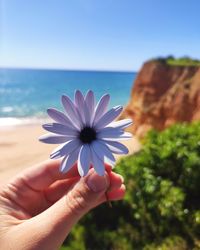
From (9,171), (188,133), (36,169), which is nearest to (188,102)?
(9,171)

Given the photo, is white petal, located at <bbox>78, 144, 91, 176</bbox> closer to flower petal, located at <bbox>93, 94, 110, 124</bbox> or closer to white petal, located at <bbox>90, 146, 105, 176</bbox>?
white petal, located at <bbox>90, 146, 105, 176</bbox>

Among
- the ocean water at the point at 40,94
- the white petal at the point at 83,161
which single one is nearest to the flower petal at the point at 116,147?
the white petal at the point at 83,161

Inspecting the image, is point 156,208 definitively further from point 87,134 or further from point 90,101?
point 90,101

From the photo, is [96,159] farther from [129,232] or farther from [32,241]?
[129,232]

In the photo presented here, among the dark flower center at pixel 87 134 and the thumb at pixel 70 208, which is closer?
the dark flower center at pixel 87 134

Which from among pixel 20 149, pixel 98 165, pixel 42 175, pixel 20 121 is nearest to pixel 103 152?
pixel 98 165

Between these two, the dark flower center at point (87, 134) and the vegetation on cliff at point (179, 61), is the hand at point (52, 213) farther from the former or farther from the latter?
the vegetation on cliff at point (179, 61)
